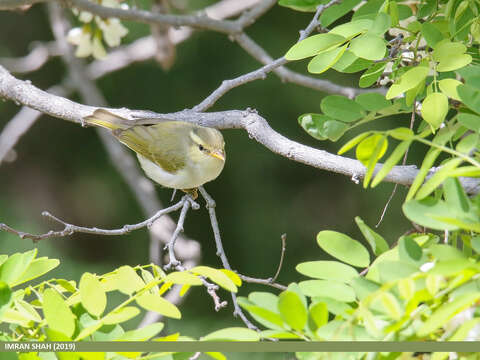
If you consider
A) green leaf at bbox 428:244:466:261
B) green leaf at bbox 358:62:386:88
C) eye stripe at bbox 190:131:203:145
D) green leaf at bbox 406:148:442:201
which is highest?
eye stripe at bbox 190:131:203:145

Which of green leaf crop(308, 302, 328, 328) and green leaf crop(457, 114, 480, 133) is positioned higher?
green leaf crop(457, 114, 480, 133)

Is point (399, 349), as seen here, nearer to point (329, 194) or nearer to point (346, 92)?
point (346, 92)

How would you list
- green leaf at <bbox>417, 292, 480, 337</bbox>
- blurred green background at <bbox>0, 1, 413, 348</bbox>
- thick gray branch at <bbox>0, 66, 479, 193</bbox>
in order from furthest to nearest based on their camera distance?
blurred green background at <bbox>0, 1, 413, 348</bbox> → thick gray branch at <bbox>0, 66, 479, 193</bbox> → green leaf at <bbox>417, 292, 480, 337</bbox>

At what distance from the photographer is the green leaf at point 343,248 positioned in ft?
2.66

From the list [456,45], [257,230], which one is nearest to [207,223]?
[257,230]

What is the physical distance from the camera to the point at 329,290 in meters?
0.75

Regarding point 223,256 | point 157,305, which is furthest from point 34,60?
point 157,305

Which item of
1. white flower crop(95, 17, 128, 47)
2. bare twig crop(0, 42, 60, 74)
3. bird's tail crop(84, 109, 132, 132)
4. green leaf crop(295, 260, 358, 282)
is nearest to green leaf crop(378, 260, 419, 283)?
green leaf crop(295, 260, 358, 282)

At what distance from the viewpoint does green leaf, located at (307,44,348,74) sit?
96 centimetres

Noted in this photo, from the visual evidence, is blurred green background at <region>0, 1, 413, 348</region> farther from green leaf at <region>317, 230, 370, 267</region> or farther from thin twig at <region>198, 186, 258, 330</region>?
green leaf at <region>317, 230, 370, 267</region>

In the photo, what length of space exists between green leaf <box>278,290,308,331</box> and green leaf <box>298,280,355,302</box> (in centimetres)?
7

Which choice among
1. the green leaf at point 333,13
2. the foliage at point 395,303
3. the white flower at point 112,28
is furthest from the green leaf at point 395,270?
the white flower at point 112,28

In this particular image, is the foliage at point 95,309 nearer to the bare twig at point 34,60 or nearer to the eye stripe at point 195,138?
the eye stripe at point 195,138

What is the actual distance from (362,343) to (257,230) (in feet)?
8.26
